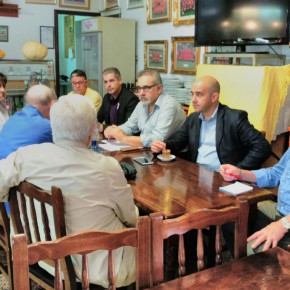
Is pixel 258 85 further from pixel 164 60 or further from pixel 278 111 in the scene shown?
pixel 164 60

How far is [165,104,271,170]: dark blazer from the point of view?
254 cm

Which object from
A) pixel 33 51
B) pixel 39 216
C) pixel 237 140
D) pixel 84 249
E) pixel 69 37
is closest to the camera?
pixel 84 249

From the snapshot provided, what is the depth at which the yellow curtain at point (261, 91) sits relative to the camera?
3182 millimetres

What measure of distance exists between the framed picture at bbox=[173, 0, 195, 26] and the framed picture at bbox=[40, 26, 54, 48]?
7.10ft

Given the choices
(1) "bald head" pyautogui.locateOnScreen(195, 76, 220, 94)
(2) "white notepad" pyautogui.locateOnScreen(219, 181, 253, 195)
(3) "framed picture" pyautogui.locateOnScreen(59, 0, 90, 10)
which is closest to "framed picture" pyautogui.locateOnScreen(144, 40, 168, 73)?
(3) "framed picture" pyautogui.locateOnScreen(59, 0, 90, 10)

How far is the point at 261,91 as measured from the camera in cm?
318

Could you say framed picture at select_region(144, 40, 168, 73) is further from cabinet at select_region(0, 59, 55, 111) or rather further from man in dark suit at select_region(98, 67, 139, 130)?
cabinet at select_region(0, 59, 55, 111)

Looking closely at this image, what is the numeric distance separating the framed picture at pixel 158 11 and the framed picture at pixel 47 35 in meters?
1.64

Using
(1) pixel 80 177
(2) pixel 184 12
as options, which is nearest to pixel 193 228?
(1) pixel 80 177

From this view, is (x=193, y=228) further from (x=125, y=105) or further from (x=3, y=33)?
(x=3, y=33)

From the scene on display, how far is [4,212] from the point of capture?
1790mm

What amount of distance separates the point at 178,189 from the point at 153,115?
134cm

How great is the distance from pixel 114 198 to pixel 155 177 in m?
0.63

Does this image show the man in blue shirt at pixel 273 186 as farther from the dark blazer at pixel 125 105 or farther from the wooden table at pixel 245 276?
the dark blazer at pixel 125 105
